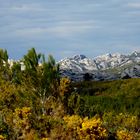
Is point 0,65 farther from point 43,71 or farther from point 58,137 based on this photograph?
point 58,137

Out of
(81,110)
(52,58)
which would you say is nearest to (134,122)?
(81,110)

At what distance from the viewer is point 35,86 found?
304 feet

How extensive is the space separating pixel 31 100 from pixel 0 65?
58.4ft

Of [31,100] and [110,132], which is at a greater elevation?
[31,100]

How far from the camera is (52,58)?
93312 millimetres

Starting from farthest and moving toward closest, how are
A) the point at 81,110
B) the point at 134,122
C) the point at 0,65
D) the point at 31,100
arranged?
the point at 134,122
the point at 0,65
the point at 81,110
the point at 31,100

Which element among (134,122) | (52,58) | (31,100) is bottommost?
(134,122)

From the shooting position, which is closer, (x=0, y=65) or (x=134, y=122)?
(x=0, y=65)

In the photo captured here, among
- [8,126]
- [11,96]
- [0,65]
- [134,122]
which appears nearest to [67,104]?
[11,96]

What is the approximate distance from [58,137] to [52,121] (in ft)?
20.1

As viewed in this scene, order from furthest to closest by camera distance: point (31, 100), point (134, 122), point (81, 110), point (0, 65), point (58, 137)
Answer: point (134, 122)
point (0, 65)
point (81, 110)
point (31, 100)
point (58, 137)

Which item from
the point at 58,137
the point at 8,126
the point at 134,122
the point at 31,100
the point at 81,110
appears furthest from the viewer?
the point at 134,122

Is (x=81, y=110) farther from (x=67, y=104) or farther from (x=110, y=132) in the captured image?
(x=110, y=132)

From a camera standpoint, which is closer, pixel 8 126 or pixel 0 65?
pixel 8 126
